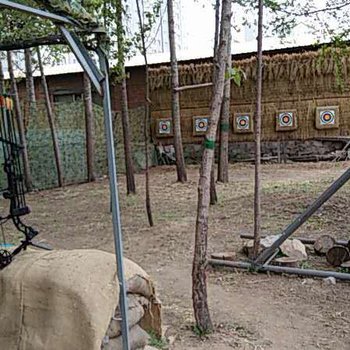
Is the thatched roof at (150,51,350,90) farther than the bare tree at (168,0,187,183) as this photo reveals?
Yes

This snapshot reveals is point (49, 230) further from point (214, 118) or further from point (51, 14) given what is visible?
point (51, 14)

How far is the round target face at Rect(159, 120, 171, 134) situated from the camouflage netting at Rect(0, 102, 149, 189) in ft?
4.25

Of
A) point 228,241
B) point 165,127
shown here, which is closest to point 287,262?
point 228,241

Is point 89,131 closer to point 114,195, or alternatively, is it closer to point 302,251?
point 302,251

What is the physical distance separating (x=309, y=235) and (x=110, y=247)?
2015 mm

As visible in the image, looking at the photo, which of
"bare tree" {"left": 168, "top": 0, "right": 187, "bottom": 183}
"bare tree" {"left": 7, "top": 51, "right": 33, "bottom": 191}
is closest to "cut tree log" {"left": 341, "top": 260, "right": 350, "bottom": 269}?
"bare tree" {"left": 168, "top": 0, "right": 187, "bottom": 183}

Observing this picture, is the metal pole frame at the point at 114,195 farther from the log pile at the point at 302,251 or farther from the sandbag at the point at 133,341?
the log pile at the point at 302,251

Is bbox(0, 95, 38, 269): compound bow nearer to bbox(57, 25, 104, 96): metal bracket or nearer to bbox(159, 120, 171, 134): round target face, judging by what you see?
bbox(57, 25, 104, 96): metal bracket

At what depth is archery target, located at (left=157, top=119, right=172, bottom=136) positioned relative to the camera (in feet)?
39.7

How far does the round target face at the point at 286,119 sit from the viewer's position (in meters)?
11.2

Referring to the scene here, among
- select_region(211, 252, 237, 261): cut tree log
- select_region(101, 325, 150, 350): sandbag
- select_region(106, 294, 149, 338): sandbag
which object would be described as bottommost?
select_region(211, 252, 237, 261): cut tree log

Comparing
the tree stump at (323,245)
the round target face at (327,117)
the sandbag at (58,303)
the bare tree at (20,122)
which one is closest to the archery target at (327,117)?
the round target face at (327,117)

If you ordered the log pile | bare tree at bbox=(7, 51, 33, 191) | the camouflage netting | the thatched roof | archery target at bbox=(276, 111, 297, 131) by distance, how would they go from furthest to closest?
archery target at bbox=(276, 111, 297, 131) → the thatched roof → the camouflage netting → bare tree at bbox=(7, 51, 33, 191) → the log pile

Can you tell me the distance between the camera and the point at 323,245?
4098mm
